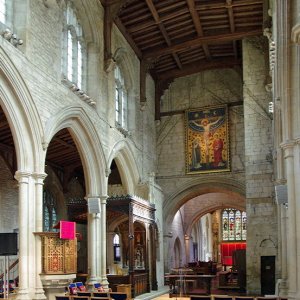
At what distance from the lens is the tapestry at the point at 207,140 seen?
22.6m

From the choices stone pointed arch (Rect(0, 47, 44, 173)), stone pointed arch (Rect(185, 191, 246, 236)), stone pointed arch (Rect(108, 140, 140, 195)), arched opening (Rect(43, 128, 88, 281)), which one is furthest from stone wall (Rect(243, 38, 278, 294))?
stone pointed arch (Rect(185, 191, 246, 236))

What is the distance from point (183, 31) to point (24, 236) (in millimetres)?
11806

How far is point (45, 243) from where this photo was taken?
11.6 metres

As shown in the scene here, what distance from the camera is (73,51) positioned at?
15.4 meters

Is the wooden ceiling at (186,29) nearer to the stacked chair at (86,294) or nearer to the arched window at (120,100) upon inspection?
the arched window at (120,100)

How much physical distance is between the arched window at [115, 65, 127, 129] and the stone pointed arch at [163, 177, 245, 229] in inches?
192

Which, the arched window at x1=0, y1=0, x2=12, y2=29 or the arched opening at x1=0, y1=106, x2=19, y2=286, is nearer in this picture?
the arched window at x1=0, y1=0, x2=12, y2=29

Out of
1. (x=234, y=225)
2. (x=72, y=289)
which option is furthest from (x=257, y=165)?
(x=234, y=225)

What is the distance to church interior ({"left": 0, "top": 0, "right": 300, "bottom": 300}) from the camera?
1151cm

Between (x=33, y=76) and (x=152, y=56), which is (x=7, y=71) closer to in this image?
(x=33, y=76)

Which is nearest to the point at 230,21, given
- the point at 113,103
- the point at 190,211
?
the point at 113,103

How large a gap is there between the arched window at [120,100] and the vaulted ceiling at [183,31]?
1418mm

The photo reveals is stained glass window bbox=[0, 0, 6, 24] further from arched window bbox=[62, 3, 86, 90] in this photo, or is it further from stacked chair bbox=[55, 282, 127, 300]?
stacked chair bbox=[55, 282, 127, 300]

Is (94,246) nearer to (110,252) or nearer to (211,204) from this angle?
(110,252)
